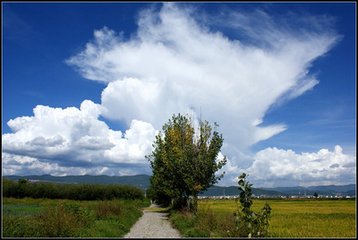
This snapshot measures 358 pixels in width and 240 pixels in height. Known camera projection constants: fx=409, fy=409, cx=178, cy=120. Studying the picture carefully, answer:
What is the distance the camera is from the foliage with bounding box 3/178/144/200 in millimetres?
78500

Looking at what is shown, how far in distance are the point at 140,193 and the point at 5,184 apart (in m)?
29.4

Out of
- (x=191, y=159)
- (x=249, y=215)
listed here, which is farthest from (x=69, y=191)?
(x=249, y=215)

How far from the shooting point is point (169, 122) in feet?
118

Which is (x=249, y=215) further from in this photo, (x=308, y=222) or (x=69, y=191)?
(x=69, y=191)

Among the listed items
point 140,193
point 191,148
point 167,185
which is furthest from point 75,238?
point 140,193

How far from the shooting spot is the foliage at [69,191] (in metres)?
78.5

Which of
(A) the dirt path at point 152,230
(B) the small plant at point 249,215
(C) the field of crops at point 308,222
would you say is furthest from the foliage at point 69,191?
(B) the small plant at point 249,215

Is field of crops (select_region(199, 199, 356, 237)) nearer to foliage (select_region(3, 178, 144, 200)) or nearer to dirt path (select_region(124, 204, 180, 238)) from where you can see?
dirt path (select_region(124, 204, 180, 238))

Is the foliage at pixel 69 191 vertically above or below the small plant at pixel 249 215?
above

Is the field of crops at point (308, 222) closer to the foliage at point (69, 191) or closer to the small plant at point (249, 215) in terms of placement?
the small plant at point (249, 215)

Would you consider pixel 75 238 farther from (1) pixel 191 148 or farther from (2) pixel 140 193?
(2) pixel 140 193

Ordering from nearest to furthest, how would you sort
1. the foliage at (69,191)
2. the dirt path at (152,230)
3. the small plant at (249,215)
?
the small plant at (249,215), the dirt path at (152,230), the foliage at (69,191)

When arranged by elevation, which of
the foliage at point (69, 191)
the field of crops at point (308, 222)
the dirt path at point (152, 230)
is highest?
the foliage at point (69, 191)

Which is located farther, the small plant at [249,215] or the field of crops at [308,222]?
the field of crops at [308,222]
